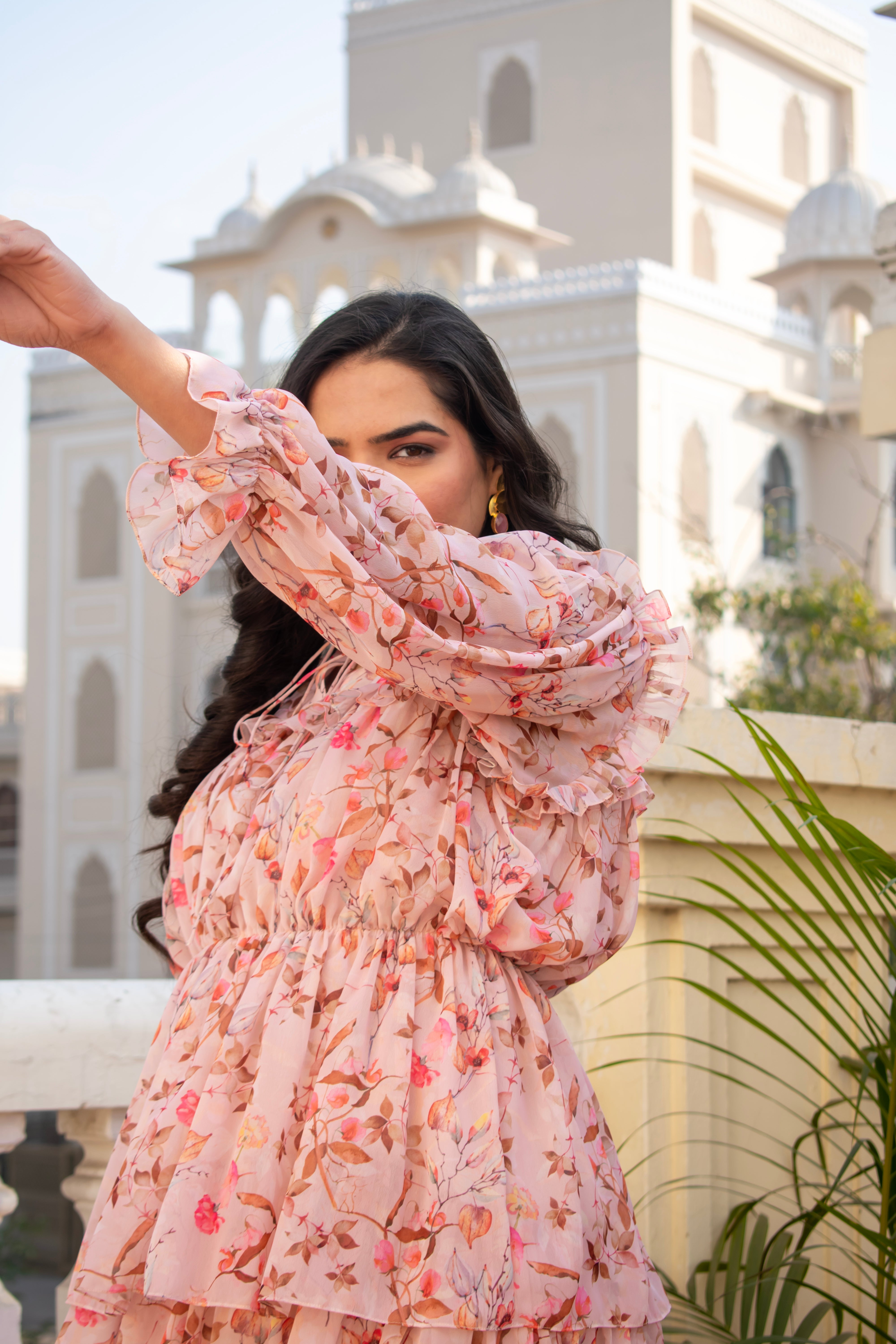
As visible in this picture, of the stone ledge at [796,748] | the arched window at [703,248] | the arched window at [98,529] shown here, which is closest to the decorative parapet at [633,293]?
the arched window at [703,248]

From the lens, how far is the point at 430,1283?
113cm

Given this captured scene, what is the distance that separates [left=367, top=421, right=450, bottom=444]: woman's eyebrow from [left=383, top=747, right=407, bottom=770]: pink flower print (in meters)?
0.31

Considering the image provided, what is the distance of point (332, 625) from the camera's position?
3.97ft

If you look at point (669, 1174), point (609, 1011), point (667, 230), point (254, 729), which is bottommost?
point (669, 1174)

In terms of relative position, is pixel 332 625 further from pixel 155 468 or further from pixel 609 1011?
pixel 609 1011

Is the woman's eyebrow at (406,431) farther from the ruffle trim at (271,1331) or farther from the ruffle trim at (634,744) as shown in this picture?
the ruffle trim at (271,1331)

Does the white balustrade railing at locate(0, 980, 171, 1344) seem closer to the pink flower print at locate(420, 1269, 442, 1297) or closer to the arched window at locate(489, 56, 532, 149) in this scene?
the pink flower print at locate(420, 1269, 442, 1297)

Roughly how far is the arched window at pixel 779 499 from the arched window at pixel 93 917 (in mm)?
8030

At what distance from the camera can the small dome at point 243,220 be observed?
1686cm

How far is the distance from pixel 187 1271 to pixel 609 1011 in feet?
2.71

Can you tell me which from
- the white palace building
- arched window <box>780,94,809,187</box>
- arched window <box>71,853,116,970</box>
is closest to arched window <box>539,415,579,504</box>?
the white palace building

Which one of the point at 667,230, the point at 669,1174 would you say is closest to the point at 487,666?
the point at 669,1174

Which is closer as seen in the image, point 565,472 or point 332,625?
point 332,625

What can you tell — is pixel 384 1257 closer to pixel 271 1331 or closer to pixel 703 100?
pixel 271 1331
